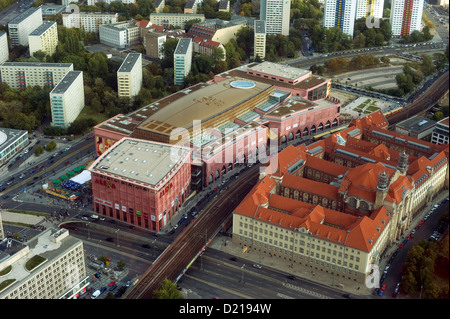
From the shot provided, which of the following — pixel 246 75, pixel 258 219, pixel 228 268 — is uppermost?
pixel 246 75

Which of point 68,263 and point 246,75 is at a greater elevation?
point 246,75

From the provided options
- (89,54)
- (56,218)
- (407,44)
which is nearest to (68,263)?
(56,218)

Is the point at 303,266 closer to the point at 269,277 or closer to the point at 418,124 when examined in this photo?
the point at 269,277

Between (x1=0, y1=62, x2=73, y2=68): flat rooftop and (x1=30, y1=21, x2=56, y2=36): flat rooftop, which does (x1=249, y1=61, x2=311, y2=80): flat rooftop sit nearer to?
(x1=0, y1=62, x2=73, y2=68): flat rooftop

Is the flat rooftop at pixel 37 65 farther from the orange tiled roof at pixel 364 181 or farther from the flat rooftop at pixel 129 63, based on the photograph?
the orange tiled roof at pixel 364 181

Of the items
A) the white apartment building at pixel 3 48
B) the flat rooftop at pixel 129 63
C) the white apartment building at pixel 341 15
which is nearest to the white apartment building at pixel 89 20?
the white apartment building at pixel 3 48

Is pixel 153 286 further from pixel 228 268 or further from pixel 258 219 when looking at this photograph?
pixel 258 219
